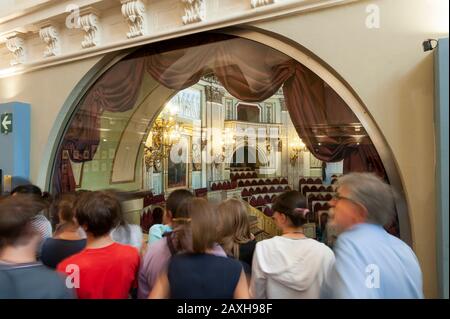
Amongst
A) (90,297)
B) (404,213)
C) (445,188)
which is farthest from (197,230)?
(404,213)

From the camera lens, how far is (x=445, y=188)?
1.34 metres

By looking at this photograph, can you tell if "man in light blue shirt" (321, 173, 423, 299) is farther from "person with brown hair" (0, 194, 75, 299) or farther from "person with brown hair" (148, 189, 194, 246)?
"person with brown hair" (0, 194, 75, 299)

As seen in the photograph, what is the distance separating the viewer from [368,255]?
3.62ft

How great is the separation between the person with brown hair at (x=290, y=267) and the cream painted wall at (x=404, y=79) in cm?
68

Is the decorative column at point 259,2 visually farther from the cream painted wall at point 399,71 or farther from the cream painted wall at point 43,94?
the cream painted wall at point 43,94

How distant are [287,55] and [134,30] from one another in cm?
140

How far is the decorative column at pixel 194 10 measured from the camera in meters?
2.52

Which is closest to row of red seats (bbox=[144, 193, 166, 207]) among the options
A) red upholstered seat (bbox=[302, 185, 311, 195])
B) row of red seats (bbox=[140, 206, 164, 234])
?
row of red seats (bbox=[140, 206, 164, 234])

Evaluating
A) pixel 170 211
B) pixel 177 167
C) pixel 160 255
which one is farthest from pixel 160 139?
pixel 160 255

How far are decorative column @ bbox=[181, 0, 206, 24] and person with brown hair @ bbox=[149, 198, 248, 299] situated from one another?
185cm

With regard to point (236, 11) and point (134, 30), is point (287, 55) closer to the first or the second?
Result: point (236, 11)

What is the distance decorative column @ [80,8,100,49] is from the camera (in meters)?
3.04

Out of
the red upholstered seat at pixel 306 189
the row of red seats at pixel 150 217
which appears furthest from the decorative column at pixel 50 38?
the red upholstered seat at pixel 306 189
